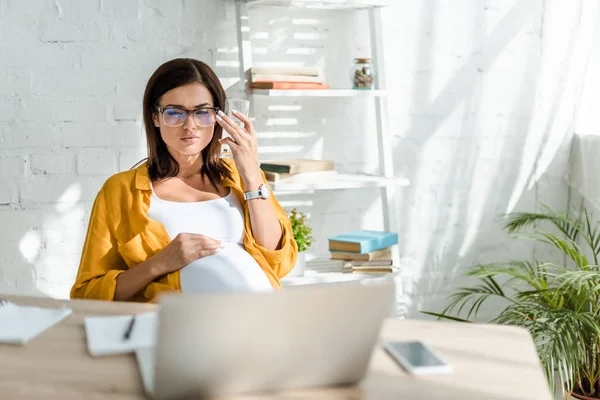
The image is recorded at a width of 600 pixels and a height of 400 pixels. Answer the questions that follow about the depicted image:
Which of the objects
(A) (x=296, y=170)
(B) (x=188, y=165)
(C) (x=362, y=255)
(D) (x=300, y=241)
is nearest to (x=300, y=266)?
(D) (x=300, y=241)

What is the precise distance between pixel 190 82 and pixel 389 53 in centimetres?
129

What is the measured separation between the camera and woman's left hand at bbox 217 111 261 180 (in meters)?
2.23

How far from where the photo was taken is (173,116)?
2180 millimetres

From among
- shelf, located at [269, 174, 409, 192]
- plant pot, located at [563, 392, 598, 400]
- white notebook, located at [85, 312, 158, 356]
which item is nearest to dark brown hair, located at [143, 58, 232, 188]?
shelf, located at [269, 174, 409, 192]

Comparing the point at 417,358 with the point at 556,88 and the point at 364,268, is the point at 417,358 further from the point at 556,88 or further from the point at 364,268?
the point at 556,88

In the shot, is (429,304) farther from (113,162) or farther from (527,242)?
(113,162)

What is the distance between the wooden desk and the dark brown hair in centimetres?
92

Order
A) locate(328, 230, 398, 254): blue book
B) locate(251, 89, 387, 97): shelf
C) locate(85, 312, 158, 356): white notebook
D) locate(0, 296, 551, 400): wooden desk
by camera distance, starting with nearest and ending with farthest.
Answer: locate(0, 296, 551, 400): wooden desk
locate(85, 312, 158, 356): white notebook
locate(251, 89, 387, 97): shelf
locate(328, 230, 398, 254): blue book

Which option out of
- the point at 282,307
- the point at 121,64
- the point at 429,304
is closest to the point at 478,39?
the point at 429,304

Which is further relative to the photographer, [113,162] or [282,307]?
[113,162]

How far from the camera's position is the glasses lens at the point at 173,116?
218 centimetres

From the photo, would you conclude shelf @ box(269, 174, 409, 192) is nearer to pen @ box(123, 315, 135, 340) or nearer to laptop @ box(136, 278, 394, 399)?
pen @ box(123, 315, 135, 340)

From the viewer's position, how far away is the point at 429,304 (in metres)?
3.48

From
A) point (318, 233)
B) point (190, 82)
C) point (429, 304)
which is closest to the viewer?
point (190, 82)
